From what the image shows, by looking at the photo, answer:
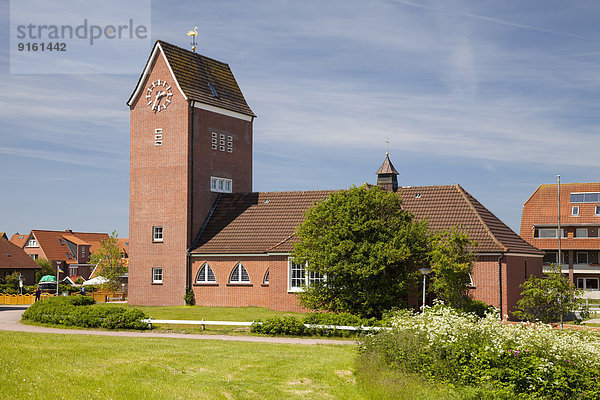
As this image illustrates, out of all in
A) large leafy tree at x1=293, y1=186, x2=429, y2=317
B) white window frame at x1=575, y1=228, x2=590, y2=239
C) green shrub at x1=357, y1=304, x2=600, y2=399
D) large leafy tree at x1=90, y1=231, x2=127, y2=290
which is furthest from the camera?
white window frame at x1=575, y1=228, x2=590, y2=239

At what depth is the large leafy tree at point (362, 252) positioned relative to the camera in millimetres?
31672

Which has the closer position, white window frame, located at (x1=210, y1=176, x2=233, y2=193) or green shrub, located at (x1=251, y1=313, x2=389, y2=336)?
green shrub, located at (x1=251, y1=313, x2=389, y2=336)

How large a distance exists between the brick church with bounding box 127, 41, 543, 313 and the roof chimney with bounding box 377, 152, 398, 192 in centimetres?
7

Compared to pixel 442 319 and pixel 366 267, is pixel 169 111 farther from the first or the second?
pixel 442 319

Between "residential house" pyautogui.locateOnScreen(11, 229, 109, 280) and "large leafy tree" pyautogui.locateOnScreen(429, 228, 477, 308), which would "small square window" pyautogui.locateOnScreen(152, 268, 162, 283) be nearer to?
"large leafy tree" pyautogui.locateOnScreen(429, 228, 477, 308)

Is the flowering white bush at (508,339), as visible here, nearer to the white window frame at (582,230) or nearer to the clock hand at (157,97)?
the clock hand at (157,97)

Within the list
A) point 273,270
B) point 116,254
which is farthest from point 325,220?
point 116,254

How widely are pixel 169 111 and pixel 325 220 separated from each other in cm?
1811

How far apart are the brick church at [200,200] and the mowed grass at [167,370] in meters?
18.5

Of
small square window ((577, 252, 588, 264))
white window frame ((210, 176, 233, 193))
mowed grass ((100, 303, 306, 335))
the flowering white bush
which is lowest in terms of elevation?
mowed grass ((100, 303, 306, 335))

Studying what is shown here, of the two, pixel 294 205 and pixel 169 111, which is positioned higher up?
pixel 169 111

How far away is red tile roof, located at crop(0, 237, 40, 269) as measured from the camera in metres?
72.6

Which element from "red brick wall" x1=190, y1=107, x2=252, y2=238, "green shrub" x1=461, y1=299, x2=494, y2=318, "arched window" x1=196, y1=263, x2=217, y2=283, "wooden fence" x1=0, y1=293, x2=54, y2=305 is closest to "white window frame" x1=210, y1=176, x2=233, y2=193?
"red brick wall" x1=190, y1=107, x2=252, y2=238

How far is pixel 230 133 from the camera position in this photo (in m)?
49.4
